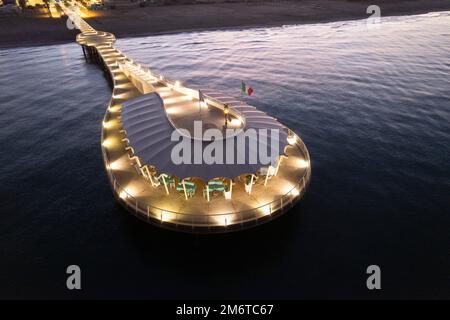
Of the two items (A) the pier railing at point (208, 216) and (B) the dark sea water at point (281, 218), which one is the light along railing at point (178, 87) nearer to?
(A) the pier railing at point (208, 216)

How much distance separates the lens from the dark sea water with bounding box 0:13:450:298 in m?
25.9

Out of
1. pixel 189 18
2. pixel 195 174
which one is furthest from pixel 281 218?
pixel 189 18

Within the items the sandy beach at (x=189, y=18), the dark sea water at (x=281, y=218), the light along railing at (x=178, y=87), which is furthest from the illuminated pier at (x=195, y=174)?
the sandy beach at (x=189, y=18)

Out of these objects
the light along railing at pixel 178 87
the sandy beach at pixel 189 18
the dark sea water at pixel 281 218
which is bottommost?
the dark sea water at pixel 281 218

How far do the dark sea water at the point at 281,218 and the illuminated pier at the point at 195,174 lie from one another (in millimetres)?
3606

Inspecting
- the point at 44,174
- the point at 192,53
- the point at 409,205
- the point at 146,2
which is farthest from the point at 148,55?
the point at 146,2

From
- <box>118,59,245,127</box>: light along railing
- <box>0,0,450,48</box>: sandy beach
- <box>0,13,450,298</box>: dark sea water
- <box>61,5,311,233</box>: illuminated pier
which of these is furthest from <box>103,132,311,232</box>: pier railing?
<box>0,0,450,48</box>: sandy beach

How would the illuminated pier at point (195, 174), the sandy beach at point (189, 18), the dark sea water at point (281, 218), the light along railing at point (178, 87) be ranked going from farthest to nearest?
the sandy beach at point (189, 18), the light along railing at point (178, 87), the illuminated pier at point (195, 174), the dark sea water at point (281, 218)

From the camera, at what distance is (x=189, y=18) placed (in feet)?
526

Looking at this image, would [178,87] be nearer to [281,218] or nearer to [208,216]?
[208,216]

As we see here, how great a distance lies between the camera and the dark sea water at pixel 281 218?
25.9 metres

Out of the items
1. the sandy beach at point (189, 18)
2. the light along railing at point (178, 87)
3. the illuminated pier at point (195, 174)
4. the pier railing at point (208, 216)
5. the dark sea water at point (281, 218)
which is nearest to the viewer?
the dark sea water at point (281, 218)

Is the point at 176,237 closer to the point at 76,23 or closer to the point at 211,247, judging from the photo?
the point at 211,247
